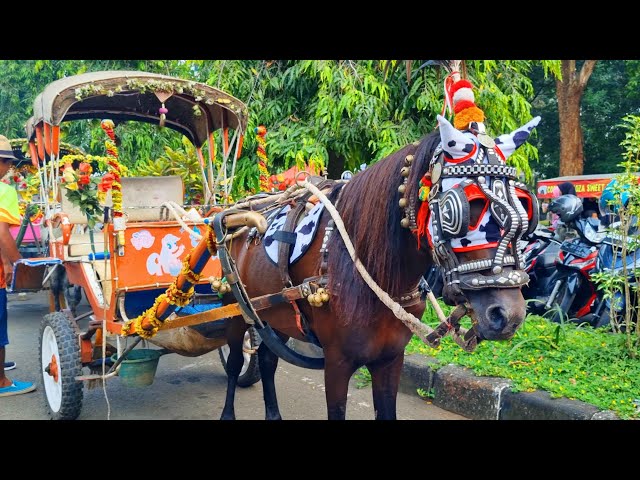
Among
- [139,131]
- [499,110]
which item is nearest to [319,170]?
[499,110]

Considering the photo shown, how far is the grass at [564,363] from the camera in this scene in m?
3.62

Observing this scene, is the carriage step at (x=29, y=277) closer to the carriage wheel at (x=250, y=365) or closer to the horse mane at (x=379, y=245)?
the carriage wheel at (x=250, y=365)

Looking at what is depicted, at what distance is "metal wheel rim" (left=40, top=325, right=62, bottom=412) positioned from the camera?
4.02 m

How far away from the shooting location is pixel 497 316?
2020 mm

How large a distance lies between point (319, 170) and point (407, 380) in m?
3.02

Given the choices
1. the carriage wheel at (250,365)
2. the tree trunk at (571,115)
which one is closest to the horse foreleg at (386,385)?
the carriage wheel at (250,365)

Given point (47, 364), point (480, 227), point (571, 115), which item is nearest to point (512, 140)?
point (480, 227)

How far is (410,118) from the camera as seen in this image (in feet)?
23.4

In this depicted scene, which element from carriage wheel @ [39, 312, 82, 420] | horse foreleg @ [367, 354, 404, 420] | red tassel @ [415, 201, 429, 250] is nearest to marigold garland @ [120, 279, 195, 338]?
carriage wheel @ [39, 312, 82, 420]

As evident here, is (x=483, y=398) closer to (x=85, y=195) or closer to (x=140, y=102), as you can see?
(x=85, y=195)

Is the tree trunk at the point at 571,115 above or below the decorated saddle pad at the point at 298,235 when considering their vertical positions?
above

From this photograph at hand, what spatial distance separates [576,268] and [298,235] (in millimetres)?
3978

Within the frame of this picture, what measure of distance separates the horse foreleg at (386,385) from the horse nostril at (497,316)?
2.81 ft

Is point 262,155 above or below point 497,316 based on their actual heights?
above
